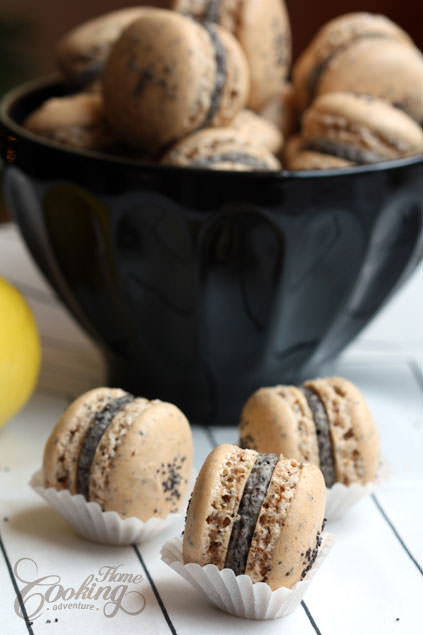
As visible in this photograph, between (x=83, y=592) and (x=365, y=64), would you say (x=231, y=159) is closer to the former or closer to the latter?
(x=365, y=64)

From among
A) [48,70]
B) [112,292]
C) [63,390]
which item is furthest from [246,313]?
[48,70]

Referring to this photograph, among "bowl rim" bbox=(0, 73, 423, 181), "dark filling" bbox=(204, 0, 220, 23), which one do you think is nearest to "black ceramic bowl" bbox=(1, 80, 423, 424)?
"bowl rim" bbox=(0, 73, 423, 181)

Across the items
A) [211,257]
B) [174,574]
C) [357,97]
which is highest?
[357,97]

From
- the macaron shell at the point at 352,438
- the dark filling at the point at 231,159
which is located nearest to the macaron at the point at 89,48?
the dark filling at the point at 231,159

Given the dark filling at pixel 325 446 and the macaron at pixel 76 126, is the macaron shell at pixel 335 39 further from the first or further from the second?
the dark filling at pixel 325 446

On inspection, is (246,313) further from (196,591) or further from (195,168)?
(196,591)

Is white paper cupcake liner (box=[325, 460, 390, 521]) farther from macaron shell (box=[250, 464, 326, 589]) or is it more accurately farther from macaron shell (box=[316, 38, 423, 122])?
macaron shell (box=[316, 38, 423, 122])

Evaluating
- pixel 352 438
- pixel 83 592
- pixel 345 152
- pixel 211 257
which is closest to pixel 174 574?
pixel 83 592
